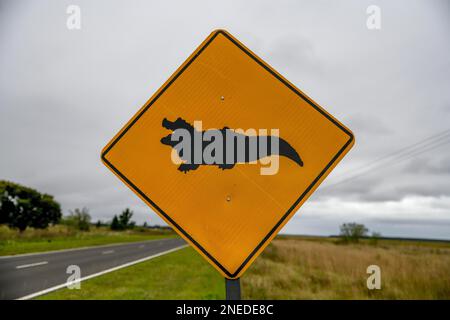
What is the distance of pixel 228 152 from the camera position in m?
1.61

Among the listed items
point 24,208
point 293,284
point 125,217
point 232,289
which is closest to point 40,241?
point 24,208

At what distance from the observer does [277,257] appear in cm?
1544

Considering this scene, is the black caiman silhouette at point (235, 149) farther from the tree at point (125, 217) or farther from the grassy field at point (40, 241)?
the tree at point (125, 217)

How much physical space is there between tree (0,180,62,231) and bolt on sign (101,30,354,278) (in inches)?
1872

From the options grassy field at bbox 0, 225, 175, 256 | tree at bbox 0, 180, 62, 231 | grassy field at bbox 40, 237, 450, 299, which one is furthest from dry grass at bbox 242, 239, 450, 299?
tree at bbox 0, 180, 62, 231

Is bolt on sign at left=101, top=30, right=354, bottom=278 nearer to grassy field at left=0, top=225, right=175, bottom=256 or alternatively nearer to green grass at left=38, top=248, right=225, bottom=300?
green grass at left=38, top=248, right=225, bottom=300

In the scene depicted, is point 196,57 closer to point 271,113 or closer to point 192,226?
point 271,113

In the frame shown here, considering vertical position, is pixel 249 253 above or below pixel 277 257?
above

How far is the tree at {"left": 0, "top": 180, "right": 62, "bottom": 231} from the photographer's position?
39.7m

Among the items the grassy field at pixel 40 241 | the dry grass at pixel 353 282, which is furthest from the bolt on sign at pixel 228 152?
the grassy field at pixel 40 241

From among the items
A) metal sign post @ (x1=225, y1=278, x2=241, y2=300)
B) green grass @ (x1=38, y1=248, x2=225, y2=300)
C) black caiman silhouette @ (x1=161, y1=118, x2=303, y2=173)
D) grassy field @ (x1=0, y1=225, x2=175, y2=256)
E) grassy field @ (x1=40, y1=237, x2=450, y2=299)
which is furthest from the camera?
grassy field @ (x1=0, y1=225, x2=175, y2=256)
